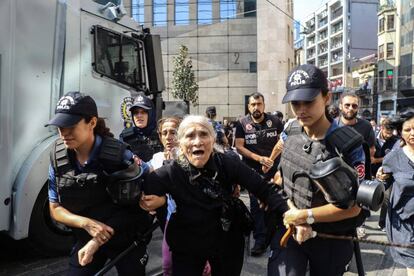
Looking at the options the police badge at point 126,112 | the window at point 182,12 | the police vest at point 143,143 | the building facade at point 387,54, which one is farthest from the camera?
the building facade at point 387,54

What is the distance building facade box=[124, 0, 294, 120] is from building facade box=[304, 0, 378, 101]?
46.6 m

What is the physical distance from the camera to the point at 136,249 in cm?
278

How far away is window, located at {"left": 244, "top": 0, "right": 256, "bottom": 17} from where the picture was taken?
99.9 feet

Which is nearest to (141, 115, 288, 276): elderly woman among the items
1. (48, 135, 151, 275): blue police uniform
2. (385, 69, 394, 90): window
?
(48, 135, 151, 275): blue police uniform

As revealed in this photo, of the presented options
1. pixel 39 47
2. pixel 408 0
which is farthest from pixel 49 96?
pixel 408 0

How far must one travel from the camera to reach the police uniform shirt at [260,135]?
5.41 meters

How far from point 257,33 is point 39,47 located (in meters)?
27.2

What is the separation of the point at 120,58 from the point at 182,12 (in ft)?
91.8

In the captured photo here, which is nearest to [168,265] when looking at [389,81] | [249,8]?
[249,8]

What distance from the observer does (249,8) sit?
30641mm

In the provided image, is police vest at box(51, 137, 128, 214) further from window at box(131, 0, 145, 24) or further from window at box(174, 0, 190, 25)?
window at box(131, 0, 145, 24)

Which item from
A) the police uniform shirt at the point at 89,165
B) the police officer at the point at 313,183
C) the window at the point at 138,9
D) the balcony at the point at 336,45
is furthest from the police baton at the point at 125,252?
the balcony at the point at 336,45

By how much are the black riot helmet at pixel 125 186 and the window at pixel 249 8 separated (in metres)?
29.5

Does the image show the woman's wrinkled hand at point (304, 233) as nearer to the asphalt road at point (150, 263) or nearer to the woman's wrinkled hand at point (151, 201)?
the woman's wrinkled hand at point (151, 201)
